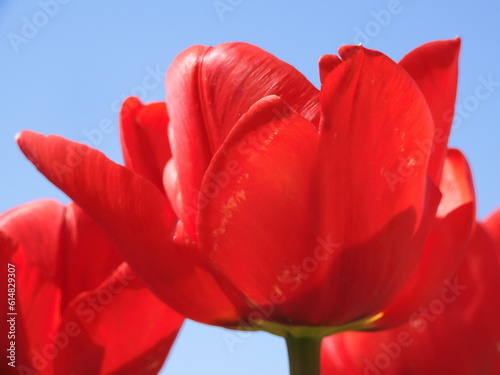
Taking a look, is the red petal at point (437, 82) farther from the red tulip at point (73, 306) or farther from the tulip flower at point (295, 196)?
the red tulip at point (73, 306)

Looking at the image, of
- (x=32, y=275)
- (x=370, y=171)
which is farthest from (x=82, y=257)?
(x=370, y=171)

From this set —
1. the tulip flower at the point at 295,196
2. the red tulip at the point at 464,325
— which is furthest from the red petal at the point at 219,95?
the red tulip at the point at 464,325

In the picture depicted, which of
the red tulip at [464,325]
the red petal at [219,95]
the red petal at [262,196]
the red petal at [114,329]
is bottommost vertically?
the red tulip at [464,325]

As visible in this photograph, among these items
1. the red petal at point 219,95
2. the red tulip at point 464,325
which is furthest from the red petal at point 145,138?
the red tulip at point 464,325

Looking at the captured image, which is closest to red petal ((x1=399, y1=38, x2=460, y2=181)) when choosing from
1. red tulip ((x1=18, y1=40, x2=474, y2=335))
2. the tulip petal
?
red tulip ((x1=18, y1=40, x2=474, y2=335))

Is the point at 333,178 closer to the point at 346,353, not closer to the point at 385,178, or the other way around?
the point at 385,178

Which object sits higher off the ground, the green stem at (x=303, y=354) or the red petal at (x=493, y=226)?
the red petal at (x=493, y=226)

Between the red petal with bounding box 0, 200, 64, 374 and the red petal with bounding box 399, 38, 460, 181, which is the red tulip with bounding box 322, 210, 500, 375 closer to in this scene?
the red petal with bounding box 399, 38, 460, 181

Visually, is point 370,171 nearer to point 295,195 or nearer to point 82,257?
point 295,195
